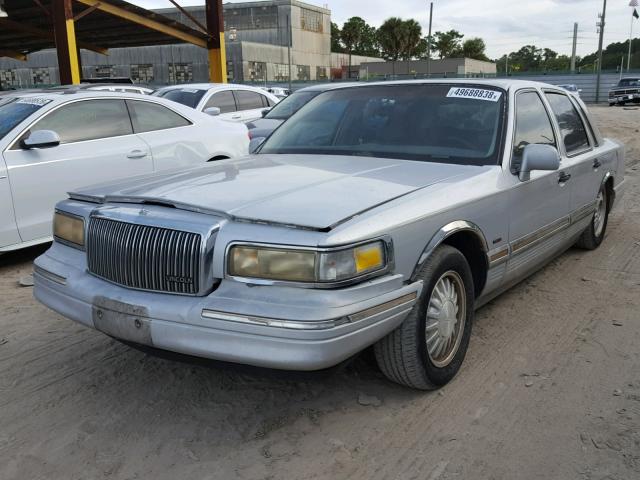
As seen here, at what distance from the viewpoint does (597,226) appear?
5930 millimetres

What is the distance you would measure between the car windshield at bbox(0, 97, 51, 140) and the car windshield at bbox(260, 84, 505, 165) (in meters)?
2.68

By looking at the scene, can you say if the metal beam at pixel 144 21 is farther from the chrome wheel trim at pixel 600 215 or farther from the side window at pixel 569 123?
the chrome wheel trim at pixel 600 215

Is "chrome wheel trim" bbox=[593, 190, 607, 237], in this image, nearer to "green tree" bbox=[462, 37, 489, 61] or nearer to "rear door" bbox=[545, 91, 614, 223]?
"rear door" bbox=[545, 91, 614, 223]

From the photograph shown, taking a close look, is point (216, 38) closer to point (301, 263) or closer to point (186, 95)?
point (186, 95)

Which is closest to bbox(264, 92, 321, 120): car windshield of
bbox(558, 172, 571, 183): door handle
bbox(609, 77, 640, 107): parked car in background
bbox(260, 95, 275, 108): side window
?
bbox(260, 95, 275, 108): side window

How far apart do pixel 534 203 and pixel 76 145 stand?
A: 13.9 ft

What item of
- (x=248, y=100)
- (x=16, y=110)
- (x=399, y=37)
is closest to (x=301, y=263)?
(x=16, y=110)

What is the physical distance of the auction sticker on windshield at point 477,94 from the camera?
3984 mm

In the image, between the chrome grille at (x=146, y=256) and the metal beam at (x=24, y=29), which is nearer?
the chrome grille at (x=146, y=256)

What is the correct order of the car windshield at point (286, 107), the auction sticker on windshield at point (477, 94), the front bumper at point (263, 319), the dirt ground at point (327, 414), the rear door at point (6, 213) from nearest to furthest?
the front bumper at point (263, 319)
the dirt ground at point (327, 414)
the auction sticker on windshield at point (477, 94)
the rear door at point (6, 213)
the car windshield at point (286, 107)

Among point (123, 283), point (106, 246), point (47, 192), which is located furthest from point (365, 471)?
point (47, 192)

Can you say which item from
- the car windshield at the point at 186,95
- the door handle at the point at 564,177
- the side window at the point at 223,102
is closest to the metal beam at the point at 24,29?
the car windshield at the point at 186,95

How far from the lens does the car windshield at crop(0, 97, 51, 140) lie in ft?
18.4

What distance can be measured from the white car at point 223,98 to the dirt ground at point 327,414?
748 cm
